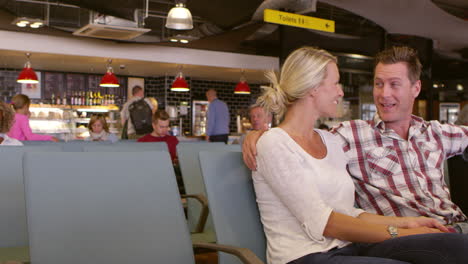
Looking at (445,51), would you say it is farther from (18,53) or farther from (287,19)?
(18,53)

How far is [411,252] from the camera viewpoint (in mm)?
1502

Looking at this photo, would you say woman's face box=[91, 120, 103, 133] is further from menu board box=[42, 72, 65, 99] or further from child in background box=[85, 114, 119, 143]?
menu board box=[42, 72, 65, 99]

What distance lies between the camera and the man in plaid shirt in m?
1.97

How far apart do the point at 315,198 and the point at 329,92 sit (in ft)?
1.40

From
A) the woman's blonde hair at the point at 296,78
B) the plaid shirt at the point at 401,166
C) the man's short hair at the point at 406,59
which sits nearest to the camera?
the woman's blonde hair at the point at 296,78

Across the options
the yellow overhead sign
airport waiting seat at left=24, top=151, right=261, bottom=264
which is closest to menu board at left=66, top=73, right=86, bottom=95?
the yellow overhead sign

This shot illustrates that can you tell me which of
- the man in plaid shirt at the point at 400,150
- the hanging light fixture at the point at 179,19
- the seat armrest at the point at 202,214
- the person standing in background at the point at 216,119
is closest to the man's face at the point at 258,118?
the hanging light fixture at the point at 179,19

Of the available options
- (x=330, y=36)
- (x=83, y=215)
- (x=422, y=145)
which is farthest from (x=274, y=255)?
(x=330, y=36)

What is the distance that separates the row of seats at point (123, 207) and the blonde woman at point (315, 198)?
11 centimetres

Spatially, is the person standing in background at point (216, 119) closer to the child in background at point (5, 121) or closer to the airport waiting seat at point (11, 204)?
the child in background at point (5, 121)

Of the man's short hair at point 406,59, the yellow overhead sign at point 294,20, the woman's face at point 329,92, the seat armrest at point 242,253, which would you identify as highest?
the yellow overhead sign at point 294,20

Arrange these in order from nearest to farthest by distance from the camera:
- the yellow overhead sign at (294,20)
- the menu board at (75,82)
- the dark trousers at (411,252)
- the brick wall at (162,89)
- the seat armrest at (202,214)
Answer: the dark trousers at (411,252) → the seat armrest at (202,214) → the yellow overhead sign at (294,20) → the brick wall at (162,89) → the menu board at (75,82)

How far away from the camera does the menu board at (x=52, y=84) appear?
40.3ft

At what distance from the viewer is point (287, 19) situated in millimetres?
7484
